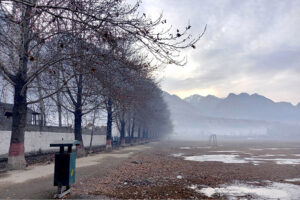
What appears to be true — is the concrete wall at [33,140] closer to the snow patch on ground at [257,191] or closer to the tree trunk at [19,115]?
the tree trunk at [19,115]

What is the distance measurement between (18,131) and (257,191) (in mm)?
12163

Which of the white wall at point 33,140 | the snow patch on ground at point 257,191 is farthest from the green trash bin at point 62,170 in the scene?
the white wall at point 33,140

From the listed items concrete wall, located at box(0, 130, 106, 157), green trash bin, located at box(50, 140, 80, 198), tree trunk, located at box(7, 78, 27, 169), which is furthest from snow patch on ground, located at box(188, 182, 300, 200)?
concrete wall, located at box(0, 130, 106, 157)

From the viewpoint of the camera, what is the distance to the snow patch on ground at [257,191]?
9305 millimetres

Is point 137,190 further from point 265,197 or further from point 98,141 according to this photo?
point 98,141

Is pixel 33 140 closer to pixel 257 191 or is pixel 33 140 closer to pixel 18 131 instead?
pixel 18 131

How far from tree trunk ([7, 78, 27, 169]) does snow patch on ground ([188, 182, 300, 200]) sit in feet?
30.9

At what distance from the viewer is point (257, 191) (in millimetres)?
10109

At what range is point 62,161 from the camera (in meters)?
8.58

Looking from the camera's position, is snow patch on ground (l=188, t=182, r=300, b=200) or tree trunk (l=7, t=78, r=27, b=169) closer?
snow patch on ground (l=188, t=182, r=300, b=200)

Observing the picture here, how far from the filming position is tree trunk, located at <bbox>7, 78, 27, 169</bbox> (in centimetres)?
1480

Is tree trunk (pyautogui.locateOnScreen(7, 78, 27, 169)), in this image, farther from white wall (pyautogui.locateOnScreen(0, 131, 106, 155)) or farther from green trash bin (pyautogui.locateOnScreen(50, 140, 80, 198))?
green trash bin (pyautogui.locateOnScreen(50, 140, 80, 198))

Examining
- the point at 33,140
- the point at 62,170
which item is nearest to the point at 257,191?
the point at 62,170

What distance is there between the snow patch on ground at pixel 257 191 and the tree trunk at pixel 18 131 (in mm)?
9423
